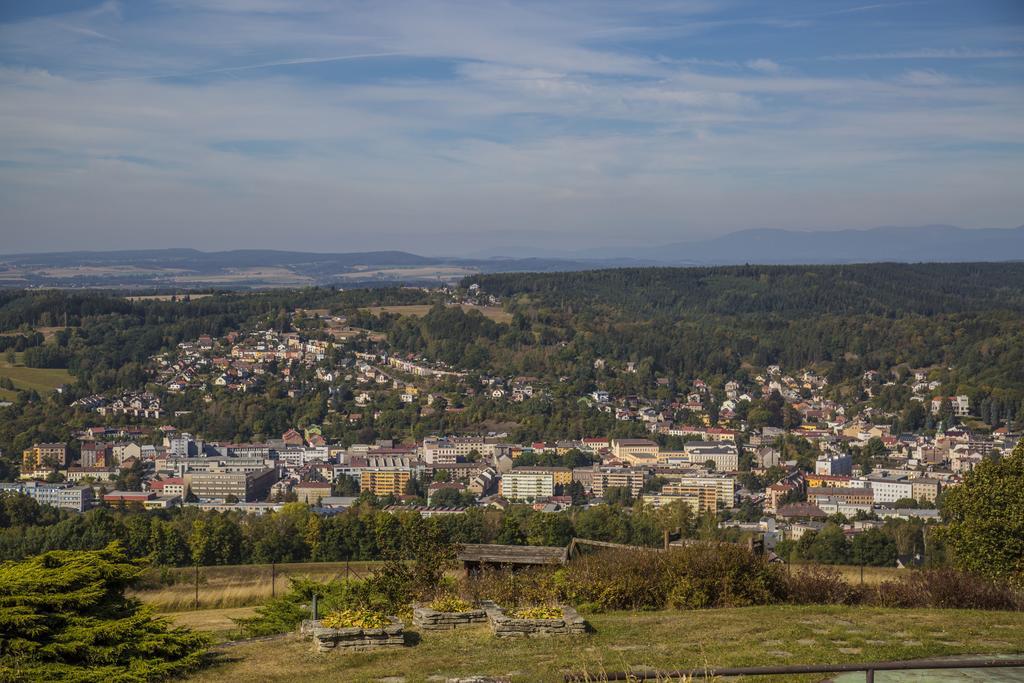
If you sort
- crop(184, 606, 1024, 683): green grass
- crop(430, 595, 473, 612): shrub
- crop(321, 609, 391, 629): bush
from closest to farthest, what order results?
crop(184, 606, 1024, 683): green grass → crop(321, 609, 391, 629): bush → crop(430, 595, 473, 612): shrub

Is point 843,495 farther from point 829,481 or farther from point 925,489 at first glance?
point 925,489

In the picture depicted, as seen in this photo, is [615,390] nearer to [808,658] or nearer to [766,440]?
[766,440]

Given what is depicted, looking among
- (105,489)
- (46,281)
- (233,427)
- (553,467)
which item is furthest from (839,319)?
(46,281)

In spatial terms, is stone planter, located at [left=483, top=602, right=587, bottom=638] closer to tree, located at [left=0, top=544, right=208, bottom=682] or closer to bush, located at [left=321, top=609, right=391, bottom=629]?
bush, located at [left=321, top=609, right=391, bottom=629]

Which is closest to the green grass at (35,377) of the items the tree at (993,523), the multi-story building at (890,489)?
the multi-story building at (890,489)

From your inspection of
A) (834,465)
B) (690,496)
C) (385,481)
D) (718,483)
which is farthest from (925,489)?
(385,481)

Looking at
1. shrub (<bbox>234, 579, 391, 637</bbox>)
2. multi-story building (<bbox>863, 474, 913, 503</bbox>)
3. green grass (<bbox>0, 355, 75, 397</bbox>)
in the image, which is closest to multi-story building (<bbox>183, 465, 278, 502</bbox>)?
green grass (<bbox>0, 355, 75, 397</bbox>)
